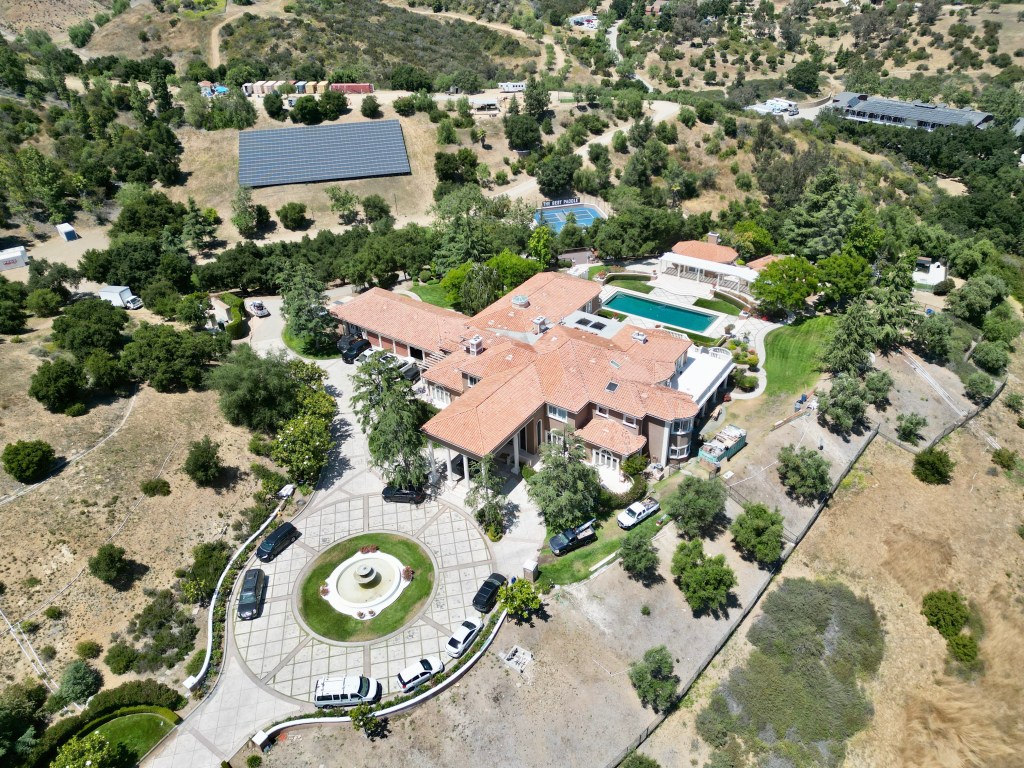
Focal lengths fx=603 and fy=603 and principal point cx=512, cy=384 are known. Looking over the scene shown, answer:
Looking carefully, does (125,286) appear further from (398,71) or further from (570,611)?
(398,71)

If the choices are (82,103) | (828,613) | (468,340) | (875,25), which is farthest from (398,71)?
(875,25)

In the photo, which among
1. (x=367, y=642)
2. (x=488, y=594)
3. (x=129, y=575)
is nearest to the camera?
(x=367, y=642)

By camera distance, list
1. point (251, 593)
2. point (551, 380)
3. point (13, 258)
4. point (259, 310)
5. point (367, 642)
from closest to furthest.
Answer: point (367, 642) < point (251, 593) < point (551, 380) < point (259, 310) < point (13, 258)

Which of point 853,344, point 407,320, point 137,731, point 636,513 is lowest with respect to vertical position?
point 137,731

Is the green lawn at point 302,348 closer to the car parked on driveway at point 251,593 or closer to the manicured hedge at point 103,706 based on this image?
the car parked on driveway at point 251,593

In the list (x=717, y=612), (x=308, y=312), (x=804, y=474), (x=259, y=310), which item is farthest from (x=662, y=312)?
(x=259, y=310)

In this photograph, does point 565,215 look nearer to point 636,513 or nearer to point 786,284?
point 786,284

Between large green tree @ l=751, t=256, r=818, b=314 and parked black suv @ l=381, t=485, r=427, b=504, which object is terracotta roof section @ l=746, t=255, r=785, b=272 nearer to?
large green tree @ l=751, t=256, r=818, b=314

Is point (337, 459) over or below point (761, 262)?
below
